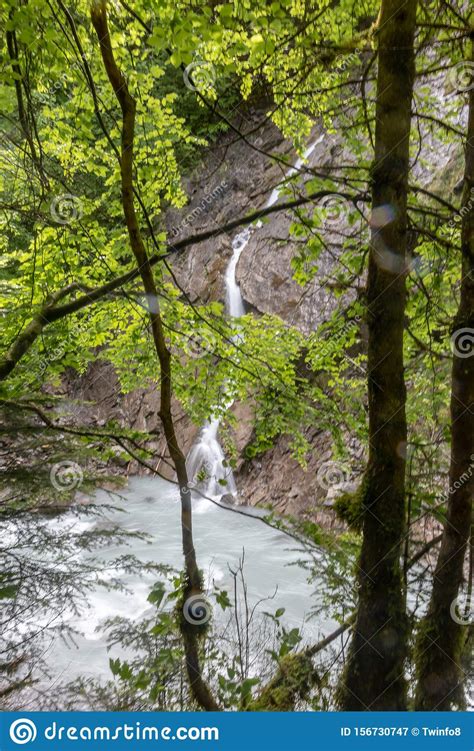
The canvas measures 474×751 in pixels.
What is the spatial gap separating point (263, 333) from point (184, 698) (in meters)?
3.51

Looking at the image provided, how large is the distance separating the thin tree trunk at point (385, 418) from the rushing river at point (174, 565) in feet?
3.04

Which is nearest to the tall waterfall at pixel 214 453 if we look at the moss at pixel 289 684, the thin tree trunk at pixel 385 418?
the moss at pixel 289 684

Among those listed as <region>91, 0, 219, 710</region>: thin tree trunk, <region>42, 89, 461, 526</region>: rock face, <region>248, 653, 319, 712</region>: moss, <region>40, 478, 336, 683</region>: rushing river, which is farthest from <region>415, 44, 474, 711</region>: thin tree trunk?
<region>42, 89, 461, 526</region>: rock face

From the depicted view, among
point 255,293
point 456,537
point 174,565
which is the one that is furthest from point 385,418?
point 255,293

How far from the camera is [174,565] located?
7.09 m

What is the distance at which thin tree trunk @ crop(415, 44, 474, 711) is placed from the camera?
2.72 metres

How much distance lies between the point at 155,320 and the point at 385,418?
1363 millimetres

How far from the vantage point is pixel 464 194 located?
2.87 m

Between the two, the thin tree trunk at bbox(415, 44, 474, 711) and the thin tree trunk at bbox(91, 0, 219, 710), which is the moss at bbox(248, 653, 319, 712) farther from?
the thin tree trunk at bbox(415, 44, 474, 711)

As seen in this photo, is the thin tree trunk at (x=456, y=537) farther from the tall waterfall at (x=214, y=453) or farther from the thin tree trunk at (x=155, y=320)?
the tall waterfall at (x=214, y=453)

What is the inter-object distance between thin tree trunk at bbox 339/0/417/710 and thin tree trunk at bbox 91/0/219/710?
903mm

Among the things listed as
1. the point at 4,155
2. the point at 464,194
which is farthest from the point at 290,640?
the point at 4,155

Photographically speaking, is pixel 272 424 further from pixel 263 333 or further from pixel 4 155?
pixel 4 155

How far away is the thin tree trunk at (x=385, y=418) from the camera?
240 cm
